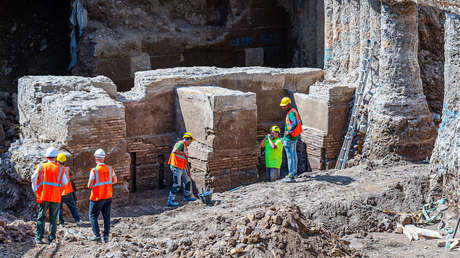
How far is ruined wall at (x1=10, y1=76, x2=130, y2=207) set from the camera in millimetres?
Answer: 9562

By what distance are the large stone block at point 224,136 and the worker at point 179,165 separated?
48 centimetres

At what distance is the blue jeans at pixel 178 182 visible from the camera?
33.5ft

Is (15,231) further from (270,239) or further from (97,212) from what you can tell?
(270,239)

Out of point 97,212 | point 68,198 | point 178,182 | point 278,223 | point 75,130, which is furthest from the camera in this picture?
point 178,182

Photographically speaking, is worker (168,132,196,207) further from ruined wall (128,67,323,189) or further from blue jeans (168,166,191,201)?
ruined wall (128,67,323,189)

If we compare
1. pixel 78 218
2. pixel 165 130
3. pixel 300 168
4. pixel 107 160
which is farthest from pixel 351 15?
pixel 78 218

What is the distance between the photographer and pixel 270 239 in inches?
275

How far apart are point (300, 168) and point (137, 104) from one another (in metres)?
3.12

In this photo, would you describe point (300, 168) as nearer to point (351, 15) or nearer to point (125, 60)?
point (351, 15)

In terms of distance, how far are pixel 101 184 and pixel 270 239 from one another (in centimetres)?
224

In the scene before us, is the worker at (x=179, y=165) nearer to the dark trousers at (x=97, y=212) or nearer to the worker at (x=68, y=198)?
the worker at (x=68, y=198)

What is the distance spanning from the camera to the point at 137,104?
11.4 meters

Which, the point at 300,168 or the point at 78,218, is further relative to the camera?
the point at 300,168

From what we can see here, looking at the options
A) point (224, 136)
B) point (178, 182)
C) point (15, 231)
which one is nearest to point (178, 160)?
point (178, 182)
